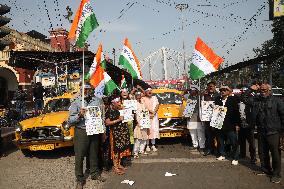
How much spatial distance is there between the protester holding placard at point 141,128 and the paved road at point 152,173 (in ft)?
1.36

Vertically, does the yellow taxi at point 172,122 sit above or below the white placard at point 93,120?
below

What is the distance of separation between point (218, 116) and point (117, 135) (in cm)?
268

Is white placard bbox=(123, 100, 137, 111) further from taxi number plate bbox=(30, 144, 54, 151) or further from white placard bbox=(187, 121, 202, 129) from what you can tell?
taxi number plate bbox=(30, 144, 54, 151)

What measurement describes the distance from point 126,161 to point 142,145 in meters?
1.25

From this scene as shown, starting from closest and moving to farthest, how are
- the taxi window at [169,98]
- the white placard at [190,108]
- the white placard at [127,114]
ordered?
1. the white placard at [127,114]
2. the white placard at [190,108]
3. the taxi window at [169,98]

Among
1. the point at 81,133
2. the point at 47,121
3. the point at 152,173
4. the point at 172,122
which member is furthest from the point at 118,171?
the point at 172,122

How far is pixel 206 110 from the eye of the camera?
345 inches

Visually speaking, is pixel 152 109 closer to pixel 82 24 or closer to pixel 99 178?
pixel 99 178

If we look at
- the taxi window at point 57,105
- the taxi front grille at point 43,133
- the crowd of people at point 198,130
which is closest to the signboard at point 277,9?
the crowd of people at point 198,130

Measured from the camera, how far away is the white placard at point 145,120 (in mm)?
9211

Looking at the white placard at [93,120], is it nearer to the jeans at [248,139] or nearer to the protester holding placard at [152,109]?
the protester holding placard at [152,109]

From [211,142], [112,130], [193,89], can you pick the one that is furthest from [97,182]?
[193,89]

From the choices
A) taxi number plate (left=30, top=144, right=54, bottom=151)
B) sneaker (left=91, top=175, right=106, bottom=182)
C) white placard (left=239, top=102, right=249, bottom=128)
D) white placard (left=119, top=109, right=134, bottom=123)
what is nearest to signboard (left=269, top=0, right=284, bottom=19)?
white placard (left=239, top=102, right=249, bottom=128)

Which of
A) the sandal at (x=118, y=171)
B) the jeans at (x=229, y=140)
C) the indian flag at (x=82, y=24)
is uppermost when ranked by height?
the indian flag at (x=82, y=24)
